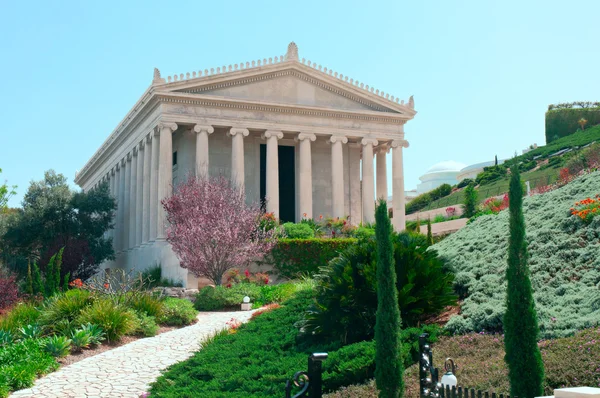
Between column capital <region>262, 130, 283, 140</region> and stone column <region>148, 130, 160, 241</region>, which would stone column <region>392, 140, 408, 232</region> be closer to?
column capital <region>262, 130, 283, 140</region>

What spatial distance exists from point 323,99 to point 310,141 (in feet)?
8.67

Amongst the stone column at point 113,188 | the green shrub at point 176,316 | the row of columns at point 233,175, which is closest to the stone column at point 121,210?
the row of columns at point 233,175

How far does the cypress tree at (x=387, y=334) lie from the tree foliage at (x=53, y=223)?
32.7 m

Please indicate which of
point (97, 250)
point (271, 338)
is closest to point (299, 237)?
point (97, 250)

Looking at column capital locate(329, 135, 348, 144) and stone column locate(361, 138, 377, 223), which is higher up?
column capital locate(329, 135, 348, 144)

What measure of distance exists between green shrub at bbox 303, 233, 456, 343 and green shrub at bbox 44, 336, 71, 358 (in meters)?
6.30

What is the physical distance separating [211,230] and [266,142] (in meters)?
13.7

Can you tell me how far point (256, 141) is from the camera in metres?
41.0

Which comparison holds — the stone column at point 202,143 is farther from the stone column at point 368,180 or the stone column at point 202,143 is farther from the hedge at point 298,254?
the stone column at point 368,180

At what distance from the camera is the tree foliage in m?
40.2

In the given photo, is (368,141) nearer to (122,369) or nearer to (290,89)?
(290,89)

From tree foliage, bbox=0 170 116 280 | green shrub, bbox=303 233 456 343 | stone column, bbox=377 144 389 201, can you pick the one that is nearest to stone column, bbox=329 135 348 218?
stone column, bbox=377 144 389 201

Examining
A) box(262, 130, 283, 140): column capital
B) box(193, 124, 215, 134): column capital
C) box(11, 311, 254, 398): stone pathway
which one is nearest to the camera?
box(11, 311, 254, 398): stone pathway

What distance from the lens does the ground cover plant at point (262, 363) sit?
10.3m
